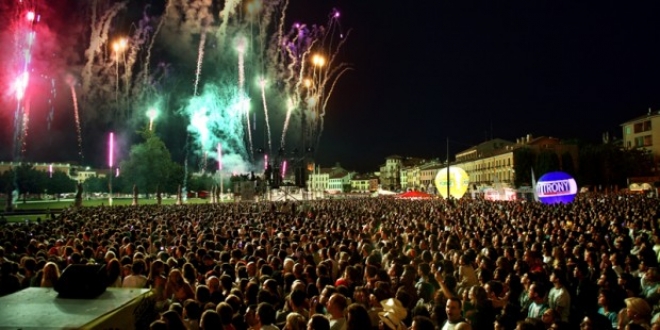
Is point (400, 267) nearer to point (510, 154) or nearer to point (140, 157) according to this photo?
point (140, 157)

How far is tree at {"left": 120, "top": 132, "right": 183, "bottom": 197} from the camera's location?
61.0 metres

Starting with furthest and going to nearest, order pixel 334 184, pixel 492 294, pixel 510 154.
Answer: pixel 334 184
pixel 510 154
pixel 492 294

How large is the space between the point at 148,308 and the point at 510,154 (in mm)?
86369

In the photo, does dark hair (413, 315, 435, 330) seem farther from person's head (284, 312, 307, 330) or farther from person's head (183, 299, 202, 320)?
person's head (183, 299, 202, 320)

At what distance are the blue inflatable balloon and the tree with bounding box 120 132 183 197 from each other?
48535 millimetres

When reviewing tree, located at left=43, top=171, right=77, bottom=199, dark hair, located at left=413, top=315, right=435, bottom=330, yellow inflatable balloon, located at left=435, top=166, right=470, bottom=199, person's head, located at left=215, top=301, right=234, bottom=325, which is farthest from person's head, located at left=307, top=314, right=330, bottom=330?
tree, located at left=43, top=171, right=77, bottom=199

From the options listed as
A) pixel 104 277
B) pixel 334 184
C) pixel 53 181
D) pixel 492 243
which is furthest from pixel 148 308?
pixel 334 184

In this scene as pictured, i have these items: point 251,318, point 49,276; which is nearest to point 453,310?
point 251,318

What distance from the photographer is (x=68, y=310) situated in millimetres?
3340

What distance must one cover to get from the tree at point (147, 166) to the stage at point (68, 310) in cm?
6007

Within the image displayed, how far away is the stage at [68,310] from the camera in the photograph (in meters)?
3.04

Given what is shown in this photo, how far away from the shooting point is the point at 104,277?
12.6 ft

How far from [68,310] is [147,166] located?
6158 cm

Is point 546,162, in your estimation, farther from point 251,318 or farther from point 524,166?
point 251,318
